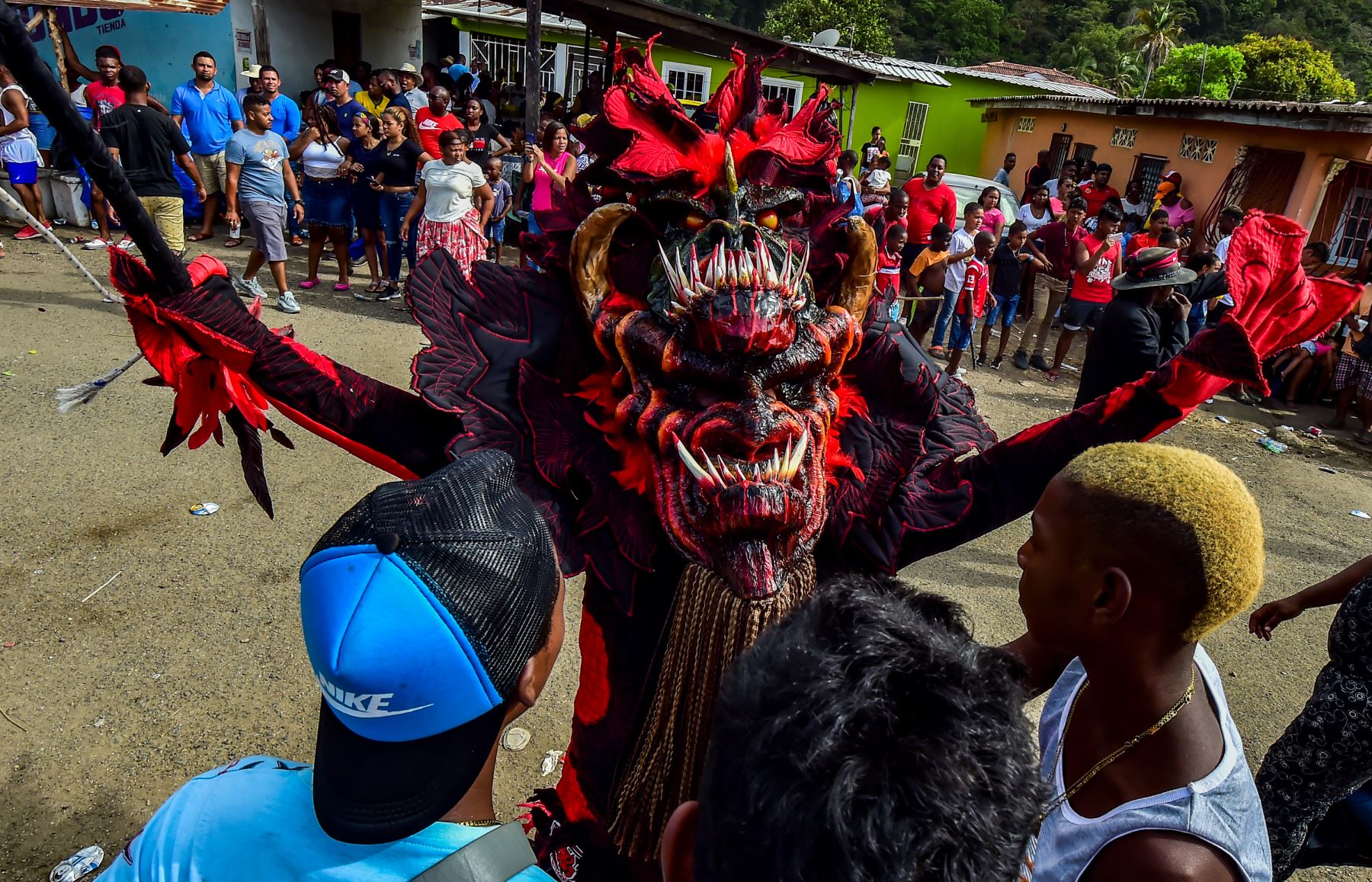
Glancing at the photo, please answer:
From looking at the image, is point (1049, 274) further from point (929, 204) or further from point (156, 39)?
point (156, 39)

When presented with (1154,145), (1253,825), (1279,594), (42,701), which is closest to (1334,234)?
(1154,145)

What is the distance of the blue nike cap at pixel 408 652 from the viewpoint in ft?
3.01

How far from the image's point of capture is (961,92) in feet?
73.7

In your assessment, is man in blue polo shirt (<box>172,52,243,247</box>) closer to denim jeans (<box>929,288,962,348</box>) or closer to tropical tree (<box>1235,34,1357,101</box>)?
denim jeans (<box>929,288,962,348</box>)

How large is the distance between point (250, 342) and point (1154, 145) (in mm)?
16836

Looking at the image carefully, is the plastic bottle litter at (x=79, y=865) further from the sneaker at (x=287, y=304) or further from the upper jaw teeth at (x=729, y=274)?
the sneaker at (x=287, y=304)

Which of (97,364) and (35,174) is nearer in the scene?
(97,364)

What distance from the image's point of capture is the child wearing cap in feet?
3.76

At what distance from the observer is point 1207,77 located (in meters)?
31.3

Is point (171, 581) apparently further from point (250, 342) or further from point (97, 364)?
point (97, 364)

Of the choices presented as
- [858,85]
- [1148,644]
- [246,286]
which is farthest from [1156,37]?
[1148,644]

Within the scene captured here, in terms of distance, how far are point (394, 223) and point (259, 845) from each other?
746 cm

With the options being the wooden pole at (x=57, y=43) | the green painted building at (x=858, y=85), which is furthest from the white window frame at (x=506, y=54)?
the wooden pole at (x=57, y=43)

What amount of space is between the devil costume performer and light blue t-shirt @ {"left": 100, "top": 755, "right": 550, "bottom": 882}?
2.22ft
